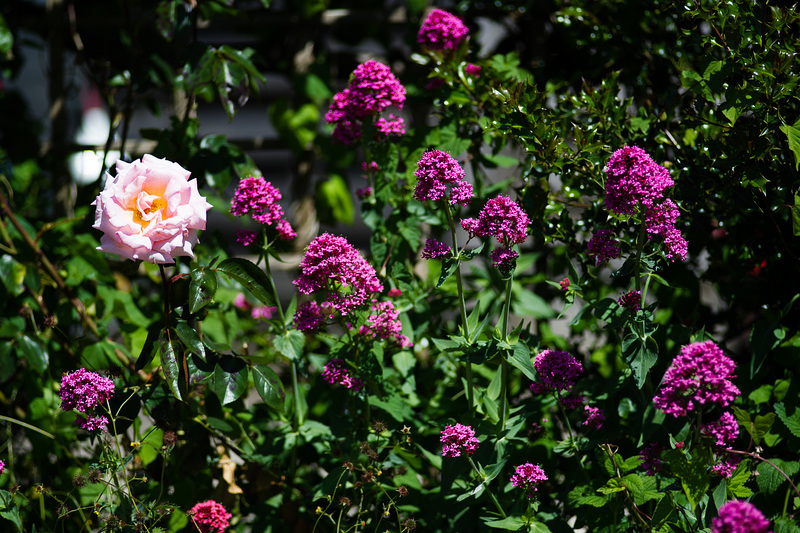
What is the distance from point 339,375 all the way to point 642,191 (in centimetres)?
70

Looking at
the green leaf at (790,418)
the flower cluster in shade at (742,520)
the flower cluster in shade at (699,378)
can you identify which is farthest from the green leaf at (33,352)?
the green leaf at (790,418)

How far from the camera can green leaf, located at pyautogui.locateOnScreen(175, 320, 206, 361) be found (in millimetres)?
Answer: 1318

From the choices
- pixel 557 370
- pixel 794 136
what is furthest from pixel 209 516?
pixel 794 136

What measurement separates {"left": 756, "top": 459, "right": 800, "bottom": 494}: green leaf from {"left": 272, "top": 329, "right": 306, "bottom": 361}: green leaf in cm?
98

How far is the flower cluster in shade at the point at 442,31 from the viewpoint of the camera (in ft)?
5.96

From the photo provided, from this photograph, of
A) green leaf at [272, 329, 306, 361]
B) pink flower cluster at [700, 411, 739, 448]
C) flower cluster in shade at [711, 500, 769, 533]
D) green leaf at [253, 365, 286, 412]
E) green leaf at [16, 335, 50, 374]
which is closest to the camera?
flower cluster in shade at [711, 500, 769, 533]

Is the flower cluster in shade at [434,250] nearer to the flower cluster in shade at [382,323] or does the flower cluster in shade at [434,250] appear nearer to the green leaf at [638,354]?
the flower cluster in shade at [382,323]

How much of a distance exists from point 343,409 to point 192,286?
1.86 feet

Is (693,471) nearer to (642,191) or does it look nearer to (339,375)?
(642,191)

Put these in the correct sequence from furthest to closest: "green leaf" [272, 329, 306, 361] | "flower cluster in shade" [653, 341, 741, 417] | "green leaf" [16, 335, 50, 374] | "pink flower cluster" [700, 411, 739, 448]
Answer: "green leaf" [16, 335, 50, 374]
"green leaf" [272, 329, 306, 361]
"pink flower cluster" [700, 411, 739, 448]
"flower cluster in shade" [653, 341, 741, 417]

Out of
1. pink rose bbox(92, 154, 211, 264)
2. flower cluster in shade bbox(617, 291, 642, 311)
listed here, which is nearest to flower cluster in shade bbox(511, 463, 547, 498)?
flower cluster in shade bbox(617, 291, 642, 311)

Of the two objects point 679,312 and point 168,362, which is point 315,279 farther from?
point 679,312

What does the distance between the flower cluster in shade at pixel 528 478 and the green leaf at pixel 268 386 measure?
486 mm

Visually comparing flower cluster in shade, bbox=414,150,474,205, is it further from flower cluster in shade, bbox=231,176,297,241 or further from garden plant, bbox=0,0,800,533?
flower cluster in shade, bbox=231,176,297,241
